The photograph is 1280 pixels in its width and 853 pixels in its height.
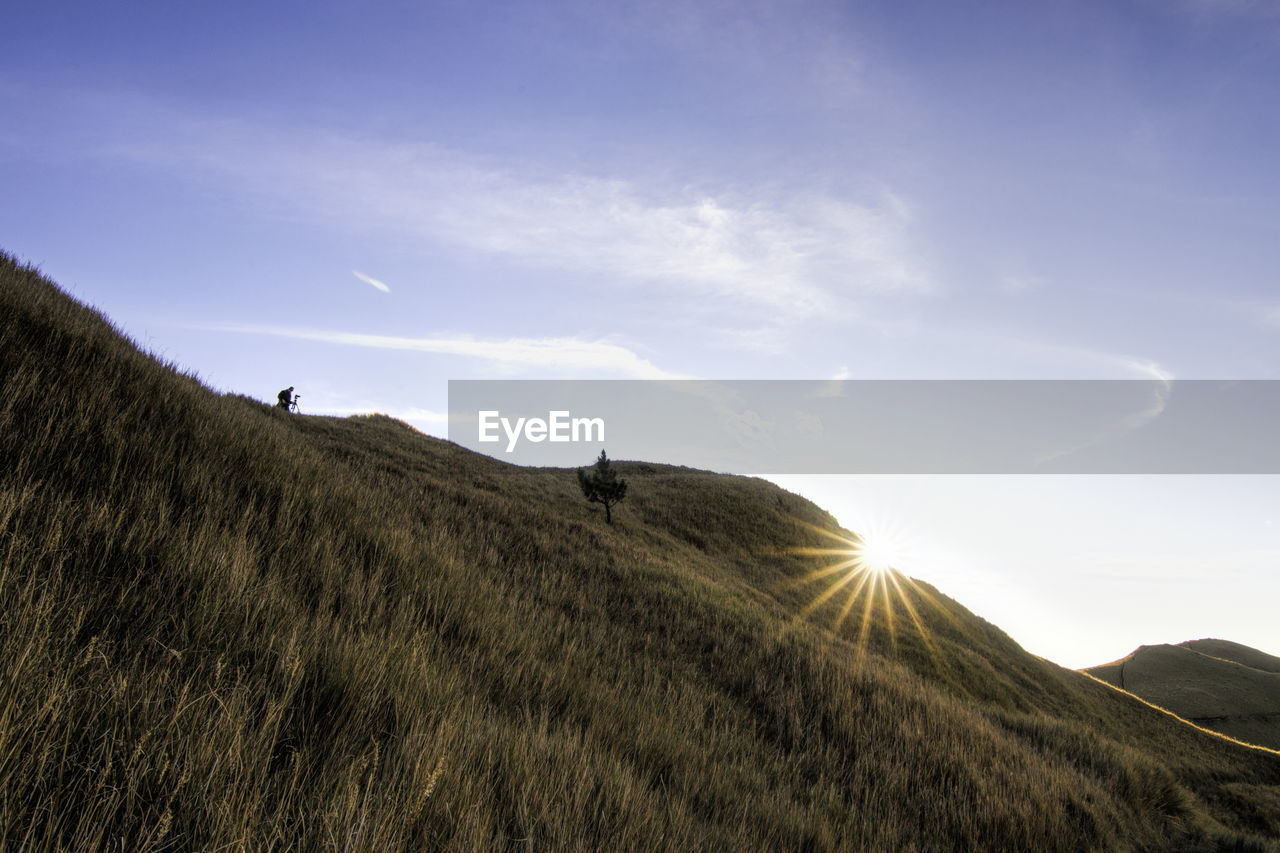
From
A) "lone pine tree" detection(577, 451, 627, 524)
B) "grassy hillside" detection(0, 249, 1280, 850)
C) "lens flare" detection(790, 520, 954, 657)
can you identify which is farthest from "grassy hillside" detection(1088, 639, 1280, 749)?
"grassy hillside" detection(0, 249, 1280, 850)

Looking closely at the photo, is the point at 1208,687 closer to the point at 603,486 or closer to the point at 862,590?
the point at 862,590

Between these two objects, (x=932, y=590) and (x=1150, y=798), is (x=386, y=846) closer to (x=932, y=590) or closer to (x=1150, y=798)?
(x=1150, y=798)

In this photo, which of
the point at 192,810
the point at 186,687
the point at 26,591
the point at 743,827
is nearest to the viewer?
the point at 192,810

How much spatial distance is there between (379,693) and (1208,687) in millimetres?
64142

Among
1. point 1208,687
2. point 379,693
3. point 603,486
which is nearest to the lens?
point 379,693

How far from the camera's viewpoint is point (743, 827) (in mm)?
3170

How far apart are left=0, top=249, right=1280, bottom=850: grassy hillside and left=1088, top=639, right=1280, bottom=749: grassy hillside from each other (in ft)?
150

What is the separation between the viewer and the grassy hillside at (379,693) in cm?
179

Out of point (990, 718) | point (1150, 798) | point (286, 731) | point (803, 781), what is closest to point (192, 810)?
point (286, 731)

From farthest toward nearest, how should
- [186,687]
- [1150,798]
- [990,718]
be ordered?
[990,718]
[1150,798]
[186,687]

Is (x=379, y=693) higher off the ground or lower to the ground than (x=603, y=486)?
lower

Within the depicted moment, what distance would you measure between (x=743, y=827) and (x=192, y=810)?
2745 mm

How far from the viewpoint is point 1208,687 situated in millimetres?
42906

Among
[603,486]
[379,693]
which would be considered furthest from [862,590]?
[379,693]
